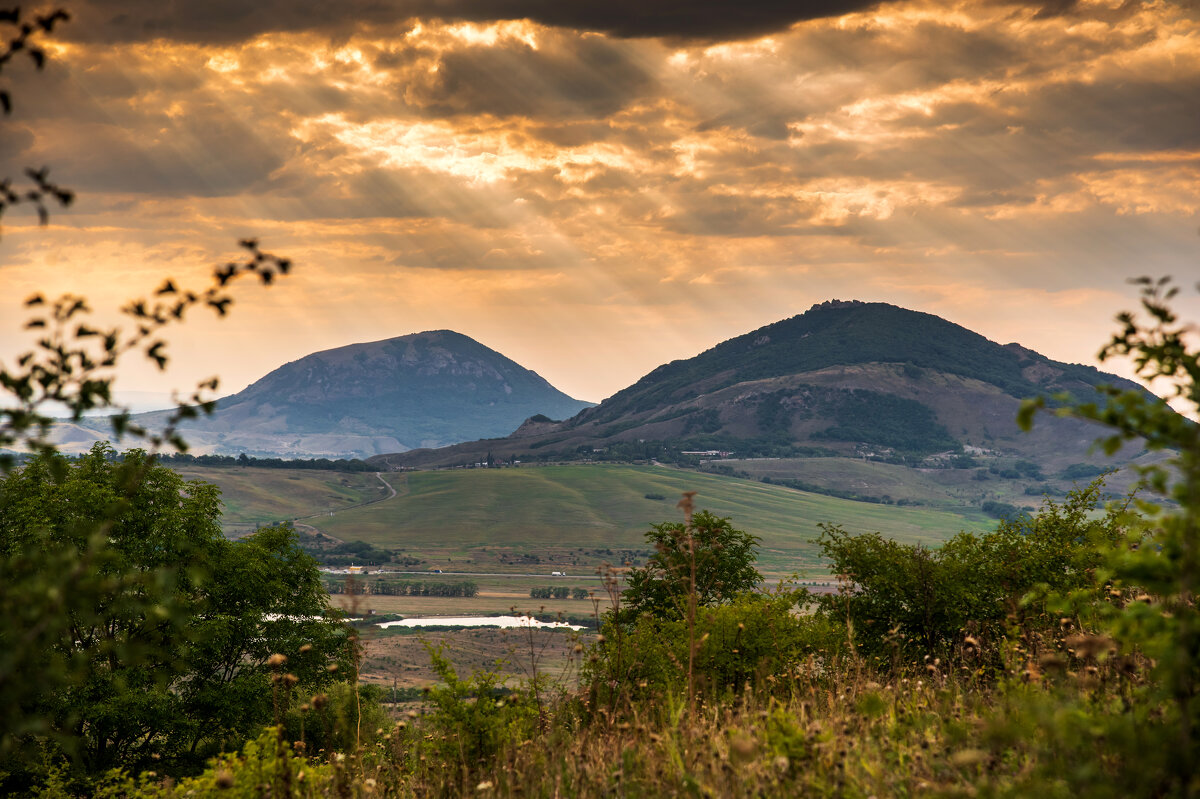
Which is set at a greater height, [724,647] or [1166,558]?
[1166,558]

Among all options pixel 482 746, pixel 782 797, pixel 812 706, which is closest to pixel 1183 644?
pixel 782 797

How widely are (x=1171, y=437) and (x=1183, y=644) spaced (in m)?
1.22

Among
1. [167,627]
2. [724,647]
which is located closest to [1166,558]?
[724,647]

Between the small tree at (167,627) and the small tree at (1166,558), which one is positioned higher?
the small tree at (1166,558)

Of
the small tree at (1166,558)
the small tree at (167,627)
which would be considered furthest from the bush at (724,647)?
the small tree at (167,627)

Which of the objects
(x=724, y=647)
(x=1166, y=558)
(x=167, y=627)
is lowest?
(x=167, y=627)

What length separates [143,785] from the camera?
9492mm

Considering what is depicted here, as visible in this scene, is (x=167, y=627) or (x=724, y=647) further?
(x=167, y=627)

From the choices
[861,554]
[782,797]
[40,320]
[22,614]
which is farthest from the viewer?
[861,554]

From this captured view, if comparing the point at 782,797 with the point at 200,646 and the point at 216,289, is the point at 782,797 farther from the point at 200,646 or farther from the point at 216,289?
the point at 200,646

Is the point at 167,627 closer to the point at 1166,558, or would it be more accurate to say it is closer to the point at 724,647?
the point at 724,647

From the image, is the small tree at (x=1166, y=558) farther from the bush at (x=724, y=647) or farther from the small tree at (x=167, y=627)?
the small tree at (x=167, y=627)

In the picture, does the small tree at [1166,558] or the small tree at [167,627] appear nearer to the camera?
the small tree at [1166,558]

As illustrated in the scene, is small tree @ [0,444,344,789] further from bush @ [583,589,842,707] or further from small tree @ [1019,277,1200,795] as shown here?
small tree @ [1019,277,1200,795]
